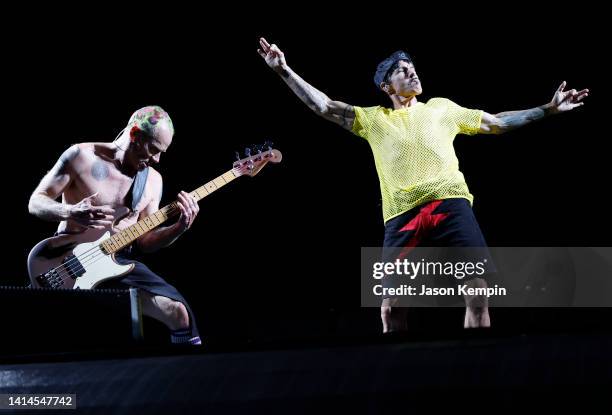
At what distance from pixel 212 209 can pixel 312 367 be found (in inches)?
130

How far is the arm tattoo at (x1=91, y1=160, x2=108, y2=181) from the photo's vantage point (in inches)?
127

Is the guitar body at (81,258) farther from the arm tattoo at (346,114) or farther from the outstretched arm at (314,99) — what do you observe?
the arm tattoo at (346,114)

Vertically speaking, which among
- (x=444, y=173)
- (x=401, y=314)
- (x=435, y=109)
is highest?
(x=435, y=109)

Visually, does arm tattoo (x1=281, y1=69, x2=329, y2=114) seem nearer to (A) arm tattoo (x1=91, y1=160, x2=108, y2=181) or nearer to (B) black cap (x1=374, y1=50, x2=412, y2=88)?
(B) black cap (x1=374, y1=50, x2=412, y2=88)

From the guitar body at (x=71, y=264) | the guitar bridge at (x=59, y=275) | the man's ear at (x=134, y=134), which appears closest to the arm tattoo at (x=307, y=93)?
the man's ear at (x=134, y=134)

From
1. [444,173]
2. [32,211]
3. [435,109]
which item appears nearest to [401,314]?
[444,173]

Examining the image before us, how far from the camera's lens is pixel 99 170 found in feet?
10.6

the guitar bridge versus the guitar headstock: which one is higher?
the guitar headstock

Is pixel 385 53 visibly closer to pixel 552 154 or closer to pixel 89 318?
pixel 552 154

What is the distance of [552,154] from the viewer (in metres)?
4.05

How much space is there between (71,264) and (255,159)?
108 centimetres

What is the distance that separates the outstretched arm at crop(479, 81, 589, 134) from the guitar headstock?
4.24 feet

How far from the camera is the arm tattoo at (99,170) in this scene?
3.21 metres

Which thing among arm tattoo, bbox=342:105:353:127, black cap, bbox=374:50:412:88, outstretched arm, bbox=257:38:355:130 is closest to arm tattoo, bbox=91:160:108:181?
outstretched arm, bbox=257:38:355:130
